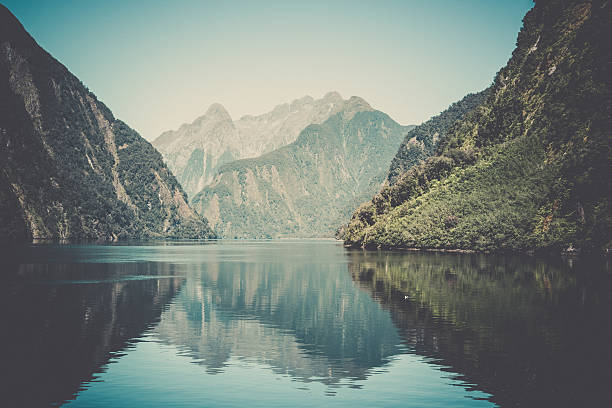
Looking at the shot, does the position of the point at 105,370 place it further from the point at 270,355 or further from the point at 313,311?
the point at 313,311

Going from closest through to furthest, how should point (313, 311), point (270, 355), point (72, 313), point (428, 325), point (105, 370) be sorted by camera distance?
point (105, 370), point (270, 355), point (428, 325), point (72, 313), point (313, 311)

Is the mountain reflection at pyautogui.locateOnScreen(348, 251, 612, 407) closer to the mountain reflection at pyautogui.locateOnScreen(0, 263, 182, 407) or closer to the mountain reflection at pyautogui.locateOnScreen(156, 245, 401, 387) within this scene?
the mountain reflection at pyautogui.locateOnScreen(156, 245, 401, 387)

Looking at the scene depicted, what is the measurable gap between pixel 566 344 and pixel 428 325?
9877 millimetres

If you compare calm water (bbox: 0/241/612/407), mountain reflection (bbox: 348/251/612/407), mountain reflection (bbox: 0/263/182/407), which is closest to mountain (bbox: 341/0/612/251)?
mountain reflection (bbox: 348/251/612/407)

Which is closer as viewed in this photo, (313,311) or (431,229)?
(313,311)

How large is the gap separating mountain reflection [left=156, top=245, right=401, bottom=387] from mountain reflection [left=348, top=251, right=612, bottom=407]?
9.51ft

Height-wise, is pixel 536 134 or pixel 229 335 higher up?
pixel 536 134

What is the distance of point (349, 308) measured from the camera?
5197 centimetres

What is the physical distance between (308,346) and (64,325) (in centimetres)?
1883

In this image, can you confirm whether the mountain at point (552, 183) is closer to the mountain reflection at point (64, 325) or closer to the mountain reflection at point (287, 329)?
the mountain reflection at point (287, 329)

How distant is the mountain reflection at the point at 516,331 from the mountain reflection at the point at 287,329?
290cm

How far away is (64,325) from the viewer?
41.5m

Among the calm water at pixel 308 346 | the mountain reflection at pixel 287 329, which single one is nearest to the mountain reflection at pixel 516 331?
the calm water at pixel 308 346

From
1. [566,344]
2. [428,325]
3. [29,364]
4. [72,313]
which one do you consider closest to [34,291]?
[72,313]
